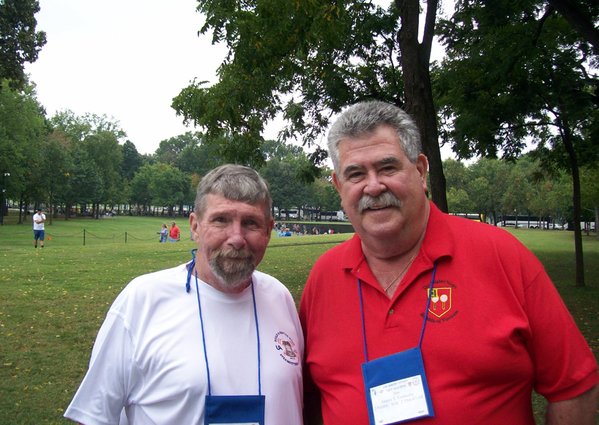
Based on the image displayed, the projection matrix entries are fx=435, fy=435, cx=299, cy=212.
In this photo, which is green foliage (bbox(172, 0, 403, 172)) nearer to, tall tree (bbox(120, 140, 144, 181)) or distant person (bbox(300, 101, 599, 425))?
distant person (bbox(300, 101, 599, 425))

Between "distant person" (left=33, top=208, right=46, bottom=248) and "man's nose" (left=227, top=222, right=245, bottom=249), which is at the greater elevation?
"man's nose" (left=227, top=222, right=245, bottom=249)

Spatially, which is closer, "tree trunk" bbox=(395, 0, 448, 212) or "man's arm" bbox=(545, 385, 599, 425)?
"man's arm" bbox=(545, 385, 599, 425)

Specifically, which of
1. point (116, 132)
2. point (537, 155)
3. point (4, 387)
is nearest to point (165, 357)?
point (4, 387)

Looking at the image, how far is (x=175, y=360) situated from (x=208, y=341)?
0.18 m

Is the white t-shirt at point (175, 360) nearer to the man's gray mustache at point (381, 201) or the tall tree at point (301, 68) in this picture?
the man's gray mustache at point (381, 201)

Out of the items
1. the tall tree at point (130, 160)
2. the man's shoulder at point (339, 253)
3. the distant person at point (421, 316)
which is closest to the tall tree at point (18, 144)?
the man's shoulder at point (339, 253)

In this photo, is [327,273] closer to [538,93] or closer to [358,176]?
[358,176]

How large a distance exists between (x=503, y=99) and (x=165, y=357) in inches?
494

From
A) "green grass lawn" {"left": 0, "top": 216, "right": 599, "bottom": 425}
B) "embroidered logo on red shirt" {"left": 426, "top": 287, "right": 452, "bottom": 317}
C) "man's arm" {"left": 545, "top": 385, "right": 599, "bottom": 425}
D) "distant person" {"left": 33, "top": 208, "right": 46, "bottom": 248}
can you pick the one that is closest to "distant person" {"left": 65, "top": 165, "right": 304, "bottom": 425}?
"embroidered logo on red shirt" {"left": 426, "top": 287, "right": 452, "bottom": 317}

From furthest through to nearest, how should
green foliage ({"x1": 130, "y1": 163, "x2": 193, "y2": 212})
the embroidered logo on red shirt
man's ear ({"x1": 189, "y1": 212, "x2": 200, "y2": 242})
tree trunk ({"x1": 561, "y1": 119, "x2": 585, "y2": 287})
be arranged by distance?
green foliage ({"x1": 130, "y1": 163, "x2": 193, "y2": 212}) < tree trunk ({"x1": 561, "y1": 119, "x2": 585, "y2": 287}) < man's ear ({"x1": 189, "y1": 212, "x2": 200, "y2": 242}) < the embroidered logo on red shirt

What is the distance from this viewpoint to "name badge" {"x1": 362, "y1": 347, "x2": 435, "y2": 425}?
1.90 meters

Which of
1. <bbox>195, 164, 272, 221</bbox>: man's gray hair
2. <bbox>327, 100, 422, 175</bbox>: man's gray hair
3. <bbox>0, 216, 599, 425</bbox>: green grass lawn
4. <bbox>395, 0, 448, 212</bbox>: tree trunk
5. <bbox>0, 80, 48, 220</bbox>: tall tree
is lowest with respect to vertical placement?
<bbox>0, 216, 599, 425</bbox>: green grass lawn

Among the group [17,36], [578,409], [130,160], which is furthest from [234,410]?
[130,160]

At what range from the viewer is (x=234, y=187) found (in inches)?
92.7
